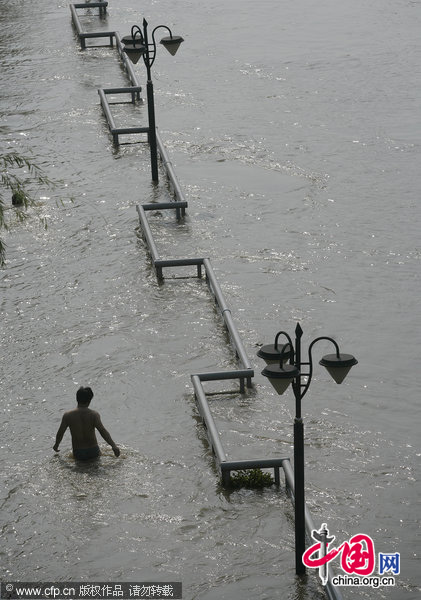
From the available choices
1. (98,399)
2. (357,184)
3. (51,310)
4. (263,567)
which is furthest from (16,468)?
(357,184)

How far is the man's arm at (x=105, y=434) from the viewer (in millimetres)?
14891

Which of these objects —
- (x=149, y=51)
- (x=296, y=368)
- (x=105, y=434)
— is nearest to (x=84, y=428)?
(x=105, y=434)

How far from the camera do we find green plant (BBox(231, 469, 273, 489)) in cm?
1477

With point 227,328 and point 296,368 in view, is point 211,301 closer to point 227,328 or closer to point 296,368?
point 227,328

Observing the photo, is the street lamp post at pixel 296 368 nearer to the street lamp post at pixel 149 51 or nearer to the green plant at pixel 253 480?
the green plant at pixel 253 480

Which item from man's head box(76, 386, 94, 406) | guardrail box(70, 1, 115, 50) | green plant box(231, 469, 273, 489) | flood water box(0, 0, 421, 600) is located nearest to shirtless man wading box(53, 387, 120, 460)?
man's head box(76, 386, 94, 406)

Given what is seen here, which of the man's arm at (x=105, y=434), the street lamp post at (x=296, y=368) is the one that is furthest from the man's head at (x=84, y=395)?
the street lamp post at (x=296, y=368)

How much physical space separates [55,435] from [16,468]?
0.98 metres

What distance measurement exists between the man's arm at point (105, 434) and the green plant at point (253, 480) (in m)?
1.54

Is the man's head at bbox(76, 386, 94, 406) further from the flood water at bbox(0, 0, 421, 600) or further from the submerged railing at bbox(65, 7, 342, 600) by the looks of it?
the submerged railing at bbox(65, 7, 342, 600)

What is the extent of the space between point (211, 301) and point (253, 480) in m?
5.75

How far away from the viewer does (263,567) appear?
13.3 m

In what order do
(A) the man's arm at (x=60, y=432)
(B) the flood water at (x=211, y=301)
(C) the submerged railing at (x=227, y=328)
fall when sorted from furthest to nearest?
1. (A) the man's arm at (x=60, y=432)
2. (C) the submerged railing at (x=227, y=328)
3. (B) the flood water at (x=211, y=301)

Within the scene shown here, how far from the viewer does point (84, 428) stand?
1495 cm
